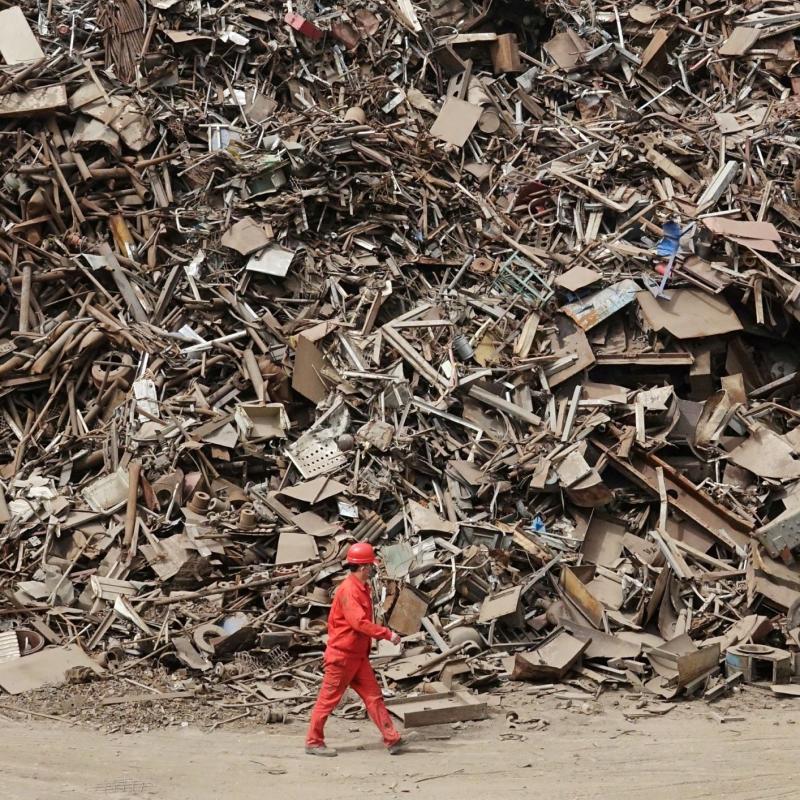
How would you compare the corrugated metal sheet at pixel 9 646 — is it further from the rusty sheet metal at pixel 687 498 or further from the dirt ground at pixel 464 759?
the rusty sheet metal at pixel 687 498

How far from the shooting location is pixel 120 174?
41.1 feet

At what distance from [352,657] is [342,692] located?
0.28 metres

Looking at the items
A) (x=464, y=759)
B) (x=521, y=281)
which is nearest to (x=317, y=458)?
(x=521, y=281)

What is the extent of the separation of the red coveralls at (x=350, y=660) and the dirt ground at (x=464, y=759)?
0.24m

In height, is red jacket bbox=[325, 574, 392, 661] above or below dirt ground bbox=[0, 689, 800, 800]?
above

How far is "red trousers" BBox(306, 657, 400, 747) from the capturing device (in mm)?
6820

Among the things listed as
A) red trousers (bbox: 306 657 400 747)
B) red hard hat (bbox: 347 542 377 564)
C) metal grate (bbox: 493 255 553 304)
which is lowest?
red trousers (bbox: 306 657 400 747)

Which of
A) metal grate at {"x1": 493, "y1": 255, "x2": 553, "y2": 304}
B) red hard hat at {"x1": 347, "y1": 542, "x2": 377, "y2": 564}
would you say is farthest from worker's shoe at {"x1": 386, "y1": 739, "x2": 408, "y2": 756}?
metal grate at {"x1": 493, "y1": 255, "x2": 553, "y2": 304}

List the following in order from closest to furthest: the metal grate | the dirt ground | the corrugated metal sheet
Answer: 1. the dirt ground
2. the corrugated metal sheet
3. the metal grate

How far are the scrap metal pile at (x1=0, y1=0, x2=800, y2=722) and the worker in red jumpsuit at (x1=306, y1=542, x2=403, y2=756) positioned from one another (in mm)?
703

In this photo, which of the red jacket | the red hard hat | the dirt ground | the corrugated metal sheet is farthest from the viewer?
the corrugated metal sheet

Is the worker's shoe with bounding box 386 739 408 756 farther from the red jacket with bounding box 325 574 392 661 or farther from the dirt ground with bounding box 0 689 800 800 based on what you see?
the red jacket with bounding box 325 574 392 661

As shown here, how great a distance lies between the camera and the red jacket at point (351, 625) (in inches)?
266

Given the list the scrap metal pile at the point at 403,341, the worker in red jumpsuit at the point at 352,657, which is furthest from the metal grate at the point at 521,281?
the worker in red jumpsuit at the point at 352,657
